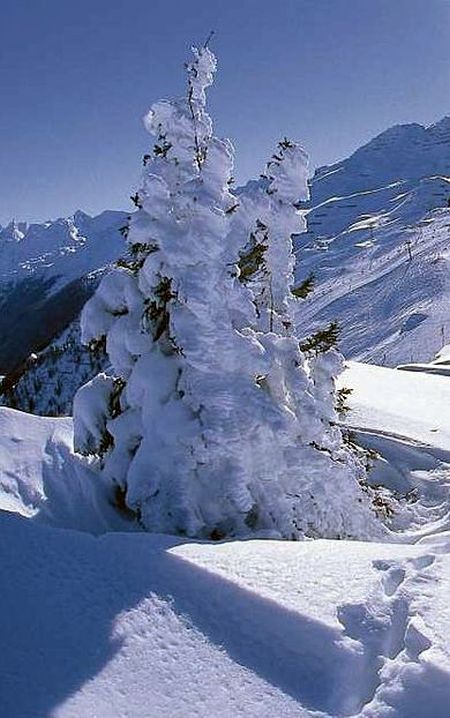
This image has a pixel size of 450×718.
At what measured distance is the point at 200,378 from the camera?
8227 millimetres

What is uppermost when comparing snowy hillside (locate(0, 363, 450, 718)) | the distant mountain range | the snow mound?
the distant mountain range

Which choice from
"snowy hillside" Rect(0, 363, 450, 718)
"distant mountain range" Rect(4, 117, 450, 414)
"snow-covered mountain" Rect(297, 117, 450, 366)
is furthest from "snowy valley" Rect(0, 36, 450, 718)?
"distant mountain range" Rect(4, 117, 450, 414)

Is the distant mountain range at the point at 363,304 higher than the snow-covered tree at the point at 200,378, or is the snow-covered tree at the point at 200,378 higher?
the distant mountain range at the point at 363,304

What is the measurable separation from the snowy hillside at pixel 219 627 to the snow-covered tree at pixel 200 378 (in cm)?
160

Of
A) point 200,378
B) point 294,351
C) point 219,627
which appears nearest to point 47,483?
point 200,378

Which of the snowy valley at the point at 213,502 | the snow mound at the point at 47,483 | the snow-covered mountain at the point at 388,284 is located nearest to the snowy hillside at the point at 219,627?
the snowy valley at the point at 213,502

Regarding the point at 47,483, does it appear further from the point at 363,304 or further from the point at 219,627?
the point at 363,304

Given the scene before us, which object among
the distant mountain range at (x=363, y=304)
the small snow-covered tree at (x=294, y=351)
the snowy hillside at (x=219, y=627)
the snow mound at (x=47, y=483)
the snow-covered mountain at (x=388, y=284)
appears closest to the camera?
the snowy hillside at (x=219, y=627)

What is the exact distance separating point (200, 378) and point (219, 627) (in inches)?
144

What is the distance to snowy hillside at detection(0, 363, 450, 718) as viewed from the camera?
13.9 feet

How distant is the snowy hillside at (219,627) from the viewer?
4246 millimetres

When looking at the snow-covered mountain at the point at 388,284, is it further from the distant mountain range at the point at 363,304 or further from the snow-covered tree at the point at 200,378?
the snow-covered tree at the point at 200,378

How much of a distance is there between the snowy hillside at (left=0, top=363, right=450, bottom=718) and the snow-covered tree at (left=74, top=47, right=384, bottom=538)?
62.9 inches

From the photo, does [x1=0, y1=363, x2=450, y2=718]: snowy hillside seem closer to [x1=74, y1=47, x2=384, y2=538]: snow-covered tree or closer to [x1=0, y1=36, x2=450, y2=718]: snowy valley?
[x1=0, y1=36, x2=450, y2=718]: snowy valley
